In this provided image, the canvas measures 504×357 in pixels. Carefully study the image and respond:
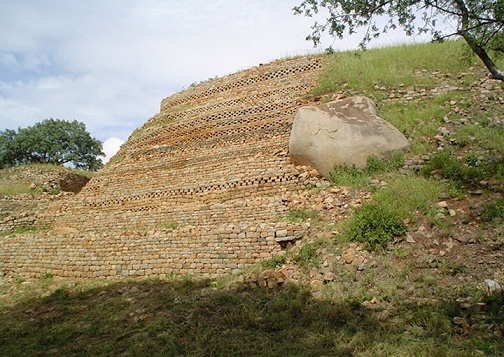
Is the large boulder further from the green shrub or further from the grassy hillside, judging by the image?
the green shrub

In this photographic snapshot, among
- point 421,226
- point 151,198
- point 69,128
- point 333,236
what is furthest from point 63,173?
point 421,226

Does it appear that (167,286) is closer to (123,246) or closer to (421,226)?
(123,246)

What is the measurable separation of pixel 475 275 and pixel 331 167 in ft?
13.4

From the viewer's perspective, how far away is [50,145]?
26281mm

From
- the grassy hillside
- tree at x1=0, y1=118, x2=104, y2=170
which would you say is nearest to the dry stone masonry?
the grassy hillside

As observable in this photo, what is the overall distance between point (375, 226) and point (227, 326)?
3.02 metres

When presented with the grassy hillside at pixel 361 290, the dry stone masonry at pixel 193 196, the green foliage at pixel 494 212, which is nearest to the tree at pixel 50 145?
the dry stone masonry at pixel 193 196

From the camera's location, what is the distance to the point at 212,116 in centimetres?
1270

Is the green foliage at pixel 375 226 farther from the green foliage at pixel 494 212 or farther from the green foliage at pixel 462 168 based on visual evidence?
the green foliage at pixel 462 168

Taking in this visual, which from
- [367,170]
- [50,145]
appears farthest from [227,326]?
[50,145]

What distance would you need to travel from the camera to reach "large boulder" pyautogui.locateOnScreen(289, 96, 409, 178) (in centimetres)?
824

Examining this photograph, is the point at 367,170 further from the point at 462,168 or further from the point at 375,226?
the point at 375,226

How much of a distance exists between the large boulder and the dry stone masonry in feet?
1.76

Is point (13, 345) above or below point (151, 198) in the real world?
below
